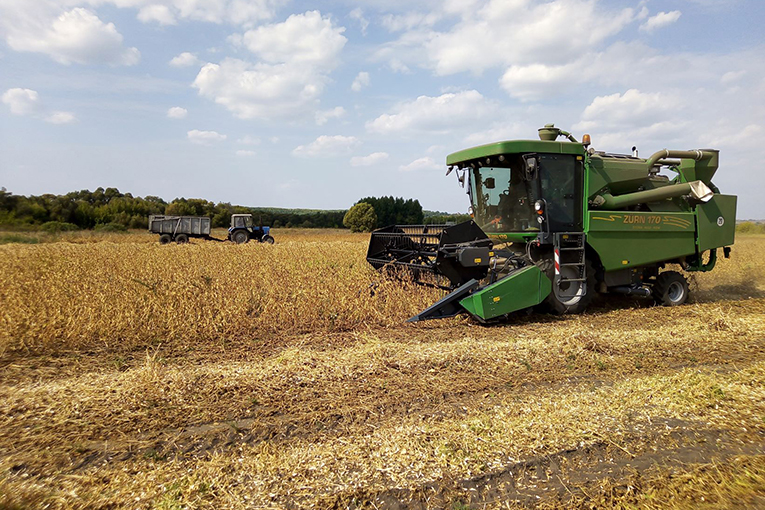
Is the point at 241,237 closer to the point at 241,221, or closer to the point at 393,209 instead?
the point at 241,221

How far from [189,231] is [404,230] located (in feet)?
64.3

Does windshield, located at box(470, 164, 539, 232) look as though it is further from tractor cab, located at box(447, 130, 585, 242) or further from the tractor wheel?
the tractor wheel

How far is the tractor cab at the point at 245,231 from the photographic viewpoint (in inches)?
958

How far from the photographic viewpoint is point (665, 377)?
3939 mm

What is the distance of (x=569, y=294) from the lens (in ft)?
23.5

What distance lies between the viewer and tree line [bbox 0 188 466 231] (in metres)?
20.7

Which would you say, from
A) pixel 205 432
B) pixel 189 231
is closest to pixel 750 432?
pixel 205 432

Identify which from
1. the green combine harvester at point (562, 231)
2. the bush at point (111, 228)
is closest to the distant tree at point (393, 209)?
the bush at point (111, 228)

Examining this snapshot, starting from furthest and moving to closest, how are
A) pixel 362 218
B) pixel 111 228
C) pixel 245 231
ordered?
pixel 362 218 → pixel 111 228 → pixel 245 231

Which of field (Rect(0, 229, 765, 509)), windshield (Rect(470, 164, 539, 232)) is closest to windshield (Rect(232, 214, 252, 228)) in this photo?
field (Rect(0, 229, 765, 509))

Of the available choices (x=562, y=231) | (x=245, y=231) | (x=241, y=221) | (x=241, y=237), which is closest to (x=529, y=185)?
(x=562, y=231)

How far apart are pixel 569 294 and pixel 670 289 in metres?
2.35

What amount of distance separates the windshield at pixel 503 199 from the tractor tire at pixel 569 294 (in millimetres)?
612

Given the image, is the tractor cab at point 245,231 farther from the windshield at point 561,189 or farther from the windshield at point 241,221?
the windshield at point 561,189
